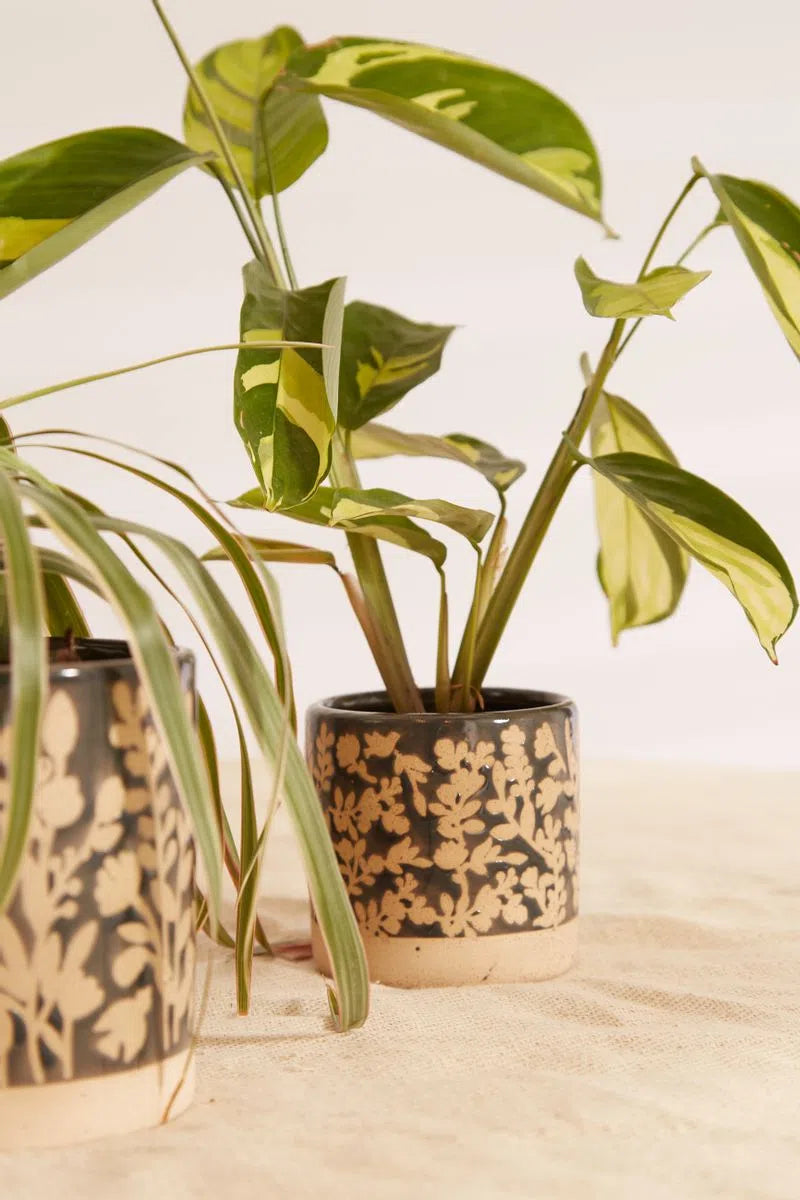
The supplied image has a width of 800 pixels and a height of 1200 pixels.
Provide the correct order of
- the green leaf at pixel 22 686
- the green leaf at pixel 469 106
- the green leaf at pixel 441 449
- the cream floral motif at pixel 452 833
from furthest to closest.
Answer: the green leaf at pixel 441 449, the cream floral motif at pixel 452 833, the green leaf at pixel 469 106, the green leaf at pixel 22 686

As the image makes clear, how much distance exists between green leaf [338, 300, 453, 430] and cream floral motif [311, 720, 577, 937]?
20cm

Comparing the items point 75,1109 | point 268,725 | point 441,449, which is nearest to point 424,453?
point 441,449

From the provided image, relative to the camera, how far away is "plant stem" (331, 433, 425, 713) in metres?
0.77

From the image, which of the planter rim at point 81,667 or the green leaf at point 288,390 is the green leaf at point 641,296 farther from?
the planter rim at point 81,667

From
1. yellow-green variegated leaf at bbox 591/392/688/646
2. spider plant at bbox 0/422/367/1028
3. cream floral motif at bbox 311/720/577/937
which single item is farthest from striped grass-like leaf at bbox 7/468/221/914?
yellow-green variegated leaf at bbox 591/392/688/646

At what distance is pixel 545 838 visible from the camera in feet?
2.45

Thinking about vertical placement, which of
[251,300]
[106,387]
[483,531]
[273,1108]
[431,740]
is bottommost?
[273,1108]

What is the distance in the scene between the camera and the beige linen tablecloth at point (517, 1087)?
51 centimetres

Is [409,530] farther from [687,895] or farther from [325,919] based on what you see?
[687,895]

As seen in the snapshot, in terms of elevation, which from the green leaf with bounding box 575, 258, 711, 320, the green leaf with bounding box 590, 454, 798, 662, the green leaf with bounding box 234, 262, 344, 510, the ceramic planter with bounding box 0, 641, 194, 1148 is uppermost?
the green leaf with bounding box 575, 258, 711, 320

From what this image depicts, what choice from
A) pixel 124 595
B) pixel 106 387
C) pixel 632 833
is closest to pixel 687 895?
pixel 632 833

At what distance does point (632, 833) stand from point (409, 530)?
0.56 meters

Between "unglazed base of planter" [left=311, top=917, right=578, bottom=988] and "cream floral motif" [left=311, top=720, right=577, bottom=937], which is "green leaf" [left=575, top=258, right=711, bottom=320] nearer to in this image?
"cream floral motif" [left=311, top=720, right=577, bottom=937]

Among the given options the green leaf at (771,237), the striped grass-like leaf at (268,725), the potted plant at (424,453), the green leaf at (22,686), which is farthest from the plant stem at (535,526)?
the green leaf at (22,686)
